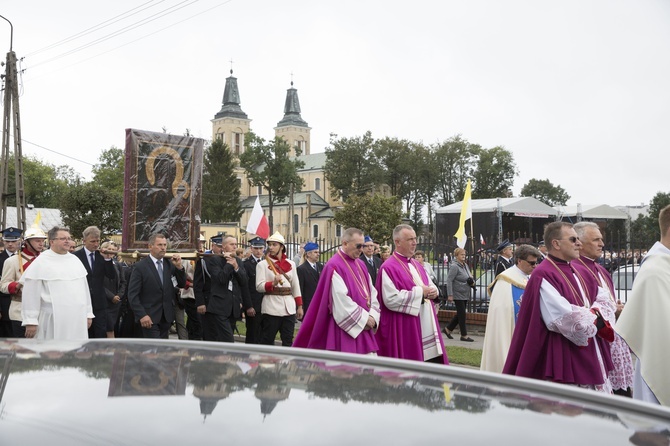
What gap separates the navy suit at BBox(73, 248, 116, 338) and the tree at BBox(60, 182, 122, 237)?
35368 millimetres

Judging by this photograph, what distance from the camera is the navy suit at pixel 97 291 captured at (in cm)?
960

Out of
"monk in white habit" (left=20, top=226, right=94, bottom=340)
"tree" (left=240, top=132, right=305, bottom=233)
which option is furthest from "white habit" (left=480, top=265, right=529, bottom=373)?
"tree" (left=240, top=132, right=305, bottom=233)

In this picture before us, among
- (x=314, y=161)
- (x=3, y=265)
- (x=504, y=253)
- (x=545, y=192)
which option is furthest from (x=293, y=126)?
(x=3, y=265)

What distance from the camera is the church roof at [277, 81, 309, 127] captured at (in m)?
132

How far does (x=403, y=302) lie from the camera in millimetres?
7871

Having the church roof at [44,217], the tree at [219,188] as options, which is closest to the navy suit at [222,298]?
the church roof at [44,217]

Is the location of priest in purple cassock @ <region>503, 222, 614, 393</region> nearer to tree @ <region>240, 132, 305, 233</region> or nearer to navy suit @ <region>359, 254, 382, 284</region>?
navy suit @ <region>359, 254, 382, 284</region>

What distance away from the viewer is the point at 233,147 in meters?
129

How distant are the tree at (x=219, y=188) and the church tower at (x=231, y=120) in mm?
42933

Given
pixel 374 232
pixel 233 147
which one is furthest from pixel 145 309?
pixel 233 147

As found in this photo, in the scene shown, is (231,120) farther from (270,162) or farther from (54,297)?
(54,297)

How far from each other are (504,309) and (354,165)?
69740 millimetres

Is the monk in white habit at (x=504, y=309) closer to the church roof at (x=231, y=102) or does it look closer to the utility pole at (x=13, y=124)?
the utility pole at (x=13, y=124)

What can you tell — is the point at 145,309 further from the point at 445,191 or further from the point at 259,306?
the point at 445,191
